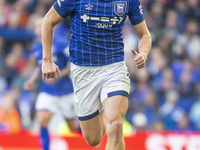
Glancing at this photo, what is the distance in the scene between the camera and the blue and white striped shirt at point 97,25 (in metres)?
5.08

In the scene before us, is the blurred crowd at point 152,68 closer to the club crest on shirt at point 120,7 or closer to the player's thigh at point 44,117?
the player's thigh at point 44,117

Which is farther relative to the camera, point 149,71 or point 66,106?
point 149,71

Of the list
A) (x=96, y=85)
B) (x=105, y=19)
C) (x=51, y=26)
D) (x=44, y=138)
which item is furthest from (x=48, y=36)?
(x=44, y=138)

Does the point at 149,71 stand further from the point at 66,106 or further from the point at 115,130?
the point at 115,130

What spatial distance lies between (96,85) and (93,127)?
1.83 ft

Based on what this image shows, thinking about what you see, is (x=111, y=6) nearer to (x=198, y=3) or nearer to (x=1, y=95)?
(x=1, y=95)

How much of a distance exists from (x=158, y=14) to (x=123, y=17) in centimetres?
751

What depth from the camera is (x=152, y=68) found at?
11.4 m

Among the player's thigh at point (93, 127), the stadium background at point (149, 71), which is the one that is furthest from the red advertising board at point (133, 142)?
the player's thigh at point (93, 127)

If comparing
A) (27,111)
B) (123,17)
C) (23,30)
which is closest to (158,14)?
(23,30)

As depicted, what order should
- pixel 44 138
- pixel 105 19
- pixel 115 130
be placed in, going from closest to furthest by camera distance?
1. pixel 115 130
2. pixel 105 19
3. pixel 44 138

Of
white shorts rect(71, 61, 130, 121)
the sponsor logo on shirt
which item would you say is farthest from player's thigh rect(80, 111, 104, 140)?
the sponsor logo on shirt

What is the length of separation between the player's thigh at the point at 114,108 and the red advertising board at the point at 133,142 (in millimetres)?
3324

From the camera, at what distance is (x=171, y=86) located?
36.6ft
